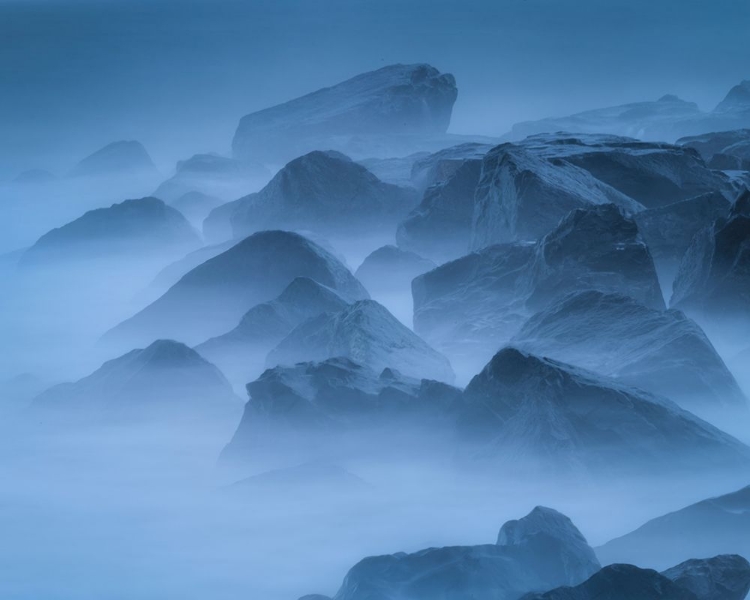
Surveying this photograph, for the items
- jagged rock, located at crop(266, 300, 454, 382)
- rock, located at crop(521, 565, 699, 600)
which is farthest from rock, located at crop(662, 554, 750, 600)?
jagged rock, located at crop(266, 300, 454, 382)

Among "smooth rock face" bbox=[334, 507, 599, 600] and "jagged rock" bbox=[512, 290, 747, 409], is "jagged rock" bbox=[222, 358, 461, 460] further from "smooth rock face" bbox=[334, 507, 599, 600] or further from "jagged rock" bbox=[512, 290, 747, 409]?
"smooth rock face" bbox=[334, 507, 599, 600]

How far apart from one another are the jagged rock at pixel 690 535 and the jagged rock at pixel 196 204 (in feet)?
19.9

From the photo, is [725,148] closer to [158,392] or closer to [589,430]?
[589,430]

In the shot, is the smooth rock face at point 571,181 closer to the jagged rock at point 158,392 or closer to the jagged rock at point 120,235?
the jagged rock at point 158,392

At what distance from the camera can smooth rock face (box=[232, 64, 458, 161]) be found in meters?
10.0

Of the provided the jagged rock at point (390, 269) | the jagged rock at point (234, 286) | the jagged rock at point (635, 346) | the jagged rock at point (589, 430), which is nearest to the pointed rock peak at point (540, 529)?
the jagged rock at point (589, 430)

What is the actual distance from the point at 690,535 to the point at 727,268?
1.87m

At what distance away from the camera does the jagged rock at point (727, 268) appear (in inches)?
171

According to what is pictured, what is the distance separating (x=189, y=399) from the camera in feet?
13.2

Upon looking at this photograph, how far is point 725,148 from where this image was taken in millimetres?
7633

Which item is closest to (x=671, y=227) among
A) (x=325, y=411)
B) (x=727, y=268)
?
(x=727, y=268)

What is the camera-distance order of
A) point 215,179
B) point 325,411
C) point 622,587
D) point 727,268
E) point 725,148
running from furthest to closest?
1. point 215,179
2. point 725,148
3. point 727,268
4. point 325,411
5. point 622,587

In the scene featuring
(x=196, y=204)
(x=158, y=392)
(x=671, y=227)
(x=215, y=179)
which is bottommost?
(x=158, y=392)

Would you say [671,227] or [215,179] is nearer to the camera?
[671,227]
